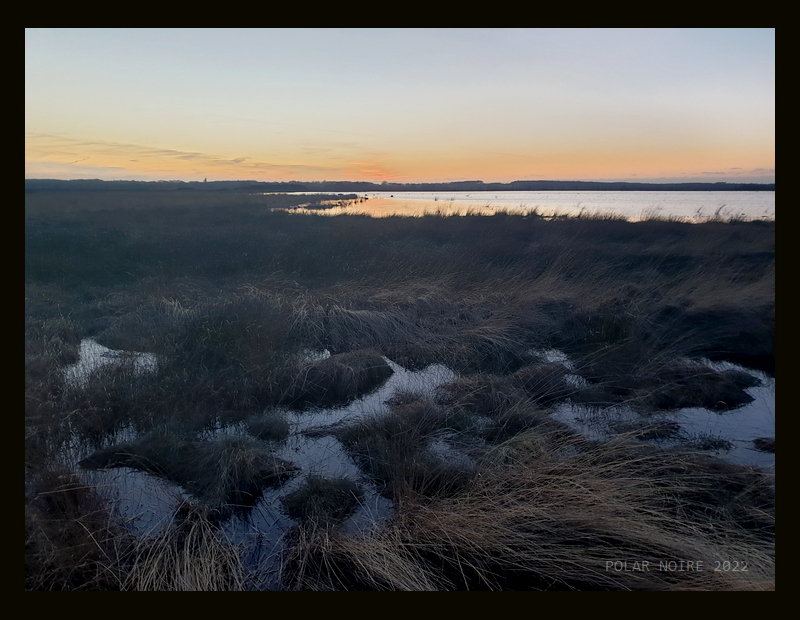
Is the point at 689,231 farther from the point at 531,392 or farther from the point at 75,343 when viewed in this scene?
the point at 75,343

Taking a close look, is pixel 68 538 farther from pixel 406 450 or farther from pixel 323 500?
pixel 406 450

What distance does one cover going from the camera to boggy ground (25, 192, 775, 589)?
3.89 m

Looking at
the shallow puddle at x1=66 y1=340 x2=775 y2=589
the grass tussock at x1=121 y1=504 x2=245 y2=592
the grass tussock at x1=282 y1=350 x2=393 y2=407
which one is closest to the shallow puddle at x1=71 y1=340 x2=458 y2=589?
the shallow puddle at x1=66 y1=340 x2=775 y2=589

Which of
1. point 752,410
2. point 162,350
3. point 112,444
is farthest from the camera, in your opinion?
point 162,350

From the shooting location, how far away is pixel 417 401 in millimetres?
6738

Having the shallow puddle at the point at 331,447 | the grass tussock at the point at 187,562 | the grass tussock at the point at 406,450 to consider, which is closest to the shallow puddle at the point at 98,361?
the shallow puddle at the point at 331,447

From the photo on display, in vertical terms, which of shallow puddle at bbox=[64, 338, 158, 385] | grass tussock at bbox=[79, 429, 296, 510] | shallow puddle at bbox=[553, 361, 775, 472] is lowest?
shallow puddle at bbox=[64, 338, 158, 385]

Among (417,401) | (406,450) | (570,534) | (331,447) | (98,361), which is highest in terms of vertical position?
(570,534)

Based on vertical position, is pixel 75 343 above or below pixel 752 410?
below

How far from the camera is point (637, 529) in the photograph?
4.05 meters

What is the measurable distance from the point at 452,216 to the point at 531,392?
19057 millimetres

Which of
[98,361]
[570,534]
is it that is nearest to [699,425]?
[570,534]

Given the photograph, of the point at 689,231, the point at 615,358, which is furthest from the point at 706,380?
the point at 689,231

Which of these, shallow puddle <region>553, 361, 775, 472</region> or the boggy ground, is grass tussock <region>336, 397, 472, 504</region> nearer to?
the boggy ground
